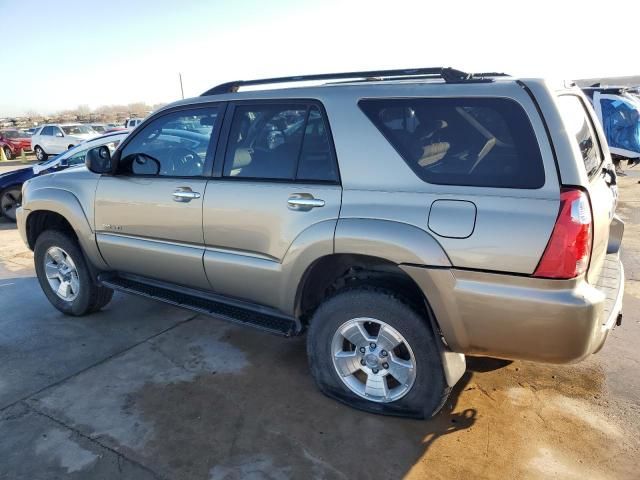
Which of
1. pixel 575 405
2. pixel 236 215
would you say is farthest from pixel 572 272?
pixel 236 215

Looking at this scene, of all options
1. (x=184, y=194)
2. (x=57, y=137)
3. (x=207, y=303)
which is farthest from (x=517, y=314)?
(x=57, y=137)

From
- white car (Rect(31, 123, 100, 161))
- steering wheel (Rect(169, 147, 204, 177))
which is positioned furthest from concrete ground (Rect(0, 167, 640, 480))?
white car (Rect(31, 123, 100, 161))

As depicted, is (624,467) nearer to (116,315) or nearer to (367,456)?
(367,456)

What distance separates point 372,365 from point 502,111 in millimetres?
1581

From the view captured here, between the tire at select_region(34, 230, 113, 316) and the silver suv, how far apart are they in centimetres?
62

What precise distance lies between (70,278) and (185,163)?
A: 1.81 m

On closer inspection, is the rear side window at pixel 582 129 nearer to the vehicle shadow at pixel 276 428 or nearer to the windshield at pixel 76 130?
the vehicle shadow at pixel 276 428

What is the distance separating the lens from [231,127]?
338 cm

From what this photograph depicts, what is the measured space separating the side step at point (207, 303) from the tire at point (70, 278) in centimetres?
31

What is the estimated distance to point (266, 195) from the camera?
309 centimetres

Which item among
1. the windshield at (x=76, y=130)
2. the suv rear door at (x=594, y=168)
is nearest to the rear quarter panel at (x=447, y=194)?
the suv rear door at (x=594, y=168)

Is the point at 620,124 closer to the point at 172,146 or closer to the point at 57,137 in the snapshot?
the point at 172,146

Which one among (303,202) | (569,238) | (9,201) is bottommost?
(9,201)

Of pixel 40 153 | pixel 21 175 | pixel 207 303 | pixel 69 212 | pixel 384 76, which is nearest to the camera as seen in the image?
pixel 384 76
